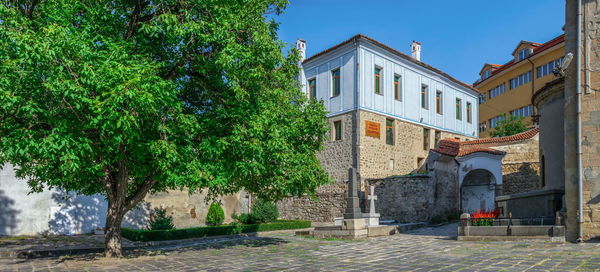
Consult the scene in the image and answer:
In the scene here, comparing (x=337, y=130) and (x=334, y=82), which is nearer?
(x=337, y=130)

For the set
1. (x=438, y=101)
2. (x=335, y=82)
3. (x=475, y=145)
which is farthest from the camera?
(x=438, y=101)

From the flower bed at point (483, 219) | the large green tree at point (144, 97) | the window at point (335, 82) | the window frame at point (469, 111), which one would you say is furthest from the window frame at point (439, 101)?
the large green tree at point (144, 97)

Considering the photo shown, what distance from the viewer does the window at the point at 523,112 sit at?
3769cm

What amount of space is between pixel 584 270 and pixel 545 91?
9497 mm

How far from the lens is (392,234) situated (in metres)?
17.5

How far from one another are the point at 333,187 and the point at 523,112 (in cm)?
2182

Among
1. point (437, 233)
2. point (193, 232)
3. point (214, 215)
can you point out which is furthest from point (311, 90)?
point (193, 232)

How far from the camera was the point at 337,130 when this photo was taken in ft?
88.1

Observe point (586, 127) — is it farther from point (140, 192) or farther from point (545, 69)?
point (545, 69)

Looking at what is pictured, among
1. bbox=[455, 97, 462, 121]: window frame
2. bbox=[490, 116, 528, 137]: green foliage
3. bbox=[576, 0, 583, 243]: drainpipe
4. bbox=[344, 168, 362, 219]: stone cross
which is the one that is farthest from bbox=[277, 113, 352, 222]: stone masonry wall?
bbox=[490, 116, 528, 137]: green foliage

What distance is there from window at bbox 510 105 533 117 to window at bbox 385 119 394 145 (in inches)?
673

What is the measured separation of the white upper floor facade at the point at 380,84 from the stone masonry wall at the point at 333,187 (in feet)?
Answer: 5.27

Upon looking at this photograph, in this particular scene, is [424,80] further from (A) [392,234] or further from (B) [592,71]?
(B) [592,71]

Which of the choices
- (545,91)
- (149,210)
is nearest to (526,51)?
(545,91)
